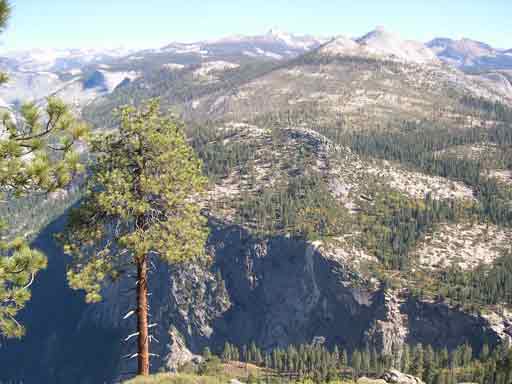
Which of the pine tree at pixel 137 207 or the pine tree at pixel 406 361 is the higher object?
the pine tree at pixel 137 207

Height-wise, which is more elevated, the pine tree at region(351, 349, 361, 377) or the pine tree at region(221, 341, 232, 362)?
the pine tree at region(351, 349, 361, 377)

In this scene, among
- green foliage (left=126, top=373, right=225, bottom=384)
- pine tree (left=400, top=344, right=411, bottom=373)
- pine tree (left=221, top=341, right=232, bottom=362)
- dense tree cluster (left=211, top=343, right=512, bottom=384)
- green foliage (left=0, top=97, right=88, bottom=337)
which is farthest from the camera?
pine tree (left=221, top=341, right=232, bottom=362)

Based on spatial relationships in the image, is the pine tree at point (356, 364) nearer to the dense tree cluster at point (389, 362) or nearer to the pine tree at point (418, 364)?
the dense tree cluster at point (389, 362)

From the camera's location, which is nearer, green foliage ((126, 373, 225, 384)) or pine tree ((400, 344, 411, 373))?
green foliage ((126, 373, 225, 384))

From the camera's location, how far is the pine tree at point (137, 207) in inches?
1329

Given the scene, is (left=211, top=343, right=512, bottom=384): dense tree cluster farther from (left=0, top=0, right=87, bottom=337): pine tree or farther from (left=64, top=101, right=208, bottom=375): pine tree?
(left=0, top=0, right=87, bottom=337): pine tree

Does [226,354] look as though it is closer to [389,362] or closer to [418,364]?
[389,362]

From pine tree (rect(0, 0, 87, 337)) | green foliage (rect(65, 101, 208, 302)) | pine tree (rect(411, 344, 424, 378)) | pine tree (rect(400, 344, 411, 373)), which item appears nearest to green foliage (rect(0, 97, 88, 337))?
pine tree (rect(0, 0, 87, 337))

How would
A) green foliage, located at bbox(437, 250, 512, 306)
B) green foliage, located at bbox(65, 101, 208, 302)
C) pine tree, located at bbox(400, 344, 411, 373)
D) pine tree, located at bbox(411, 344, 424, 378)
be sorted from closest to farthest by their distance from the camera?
green foliage, located at bbox(65, 101, 208, 302) < pine tree, located at bbox(411, 344, 424, 378) < pine tree, located at bbox(400, 344, 411, 373) < green foliage, located at bbox(437, 250, 512, 306)

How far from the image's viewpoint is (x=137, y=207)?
33656 millimetres

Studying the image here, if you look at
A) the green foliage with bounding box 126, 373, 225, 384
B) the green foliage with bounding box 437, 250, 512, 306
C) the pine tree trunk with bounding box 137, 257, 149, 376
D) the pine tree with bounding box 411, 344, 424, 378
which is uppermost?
the pine tree trunk with bounding box 137, 257, 149, 376

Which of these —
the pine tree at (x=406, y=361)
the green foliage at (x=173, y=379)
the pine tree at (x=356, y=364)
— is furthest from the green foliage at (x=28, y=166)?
the pine tree at (x=406, y=361)

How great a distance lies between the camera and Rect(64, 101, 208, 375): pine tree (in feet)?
111

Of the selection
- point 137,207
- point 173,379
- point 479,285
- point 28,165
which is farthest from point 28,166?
point 479,285
